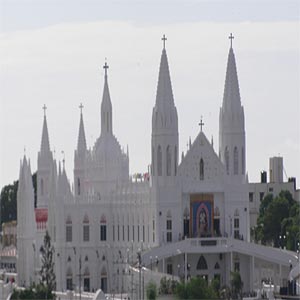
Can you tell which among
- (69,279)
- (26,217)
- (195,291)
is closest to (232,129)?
(69,279)

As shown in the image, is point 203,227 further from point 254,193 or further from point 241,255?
point 254,193

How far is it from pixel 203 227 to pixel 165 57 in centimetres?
1066

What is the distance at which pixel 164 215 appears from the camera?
151500 mm

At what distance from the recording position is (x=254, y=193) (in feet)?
630

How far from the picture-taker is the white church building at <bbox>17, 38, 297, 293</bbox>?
489 feet

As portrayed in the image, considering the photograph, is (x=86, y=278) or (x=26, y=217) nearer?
(x=86, y=278)

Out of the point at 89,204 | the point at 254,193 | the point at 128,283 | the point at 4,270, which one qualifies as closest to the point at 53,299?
the point at 128,283

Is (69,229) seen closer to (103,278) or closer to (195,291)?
(103,278)

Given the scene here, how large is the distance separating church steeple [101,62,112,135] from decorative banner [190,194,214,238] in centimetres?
1041

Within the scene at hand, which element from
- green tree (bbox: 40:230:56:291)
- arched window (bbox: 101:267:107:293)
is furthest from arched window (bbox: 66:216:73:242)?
arched window (bbox: 101:267:107:293)

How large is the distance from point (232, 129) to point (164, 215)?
21.9ft

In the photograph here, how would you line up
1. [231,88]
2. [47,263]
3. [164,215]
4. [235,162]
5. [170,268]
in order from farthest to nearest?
[235,162] < [231,88] < [164,215] < [47,263] < [170,268]

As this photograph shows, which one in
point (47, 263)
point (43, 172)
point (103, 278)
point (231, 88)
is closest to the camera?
point (47, 263)

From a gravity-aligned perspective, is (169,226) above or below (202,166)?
below
